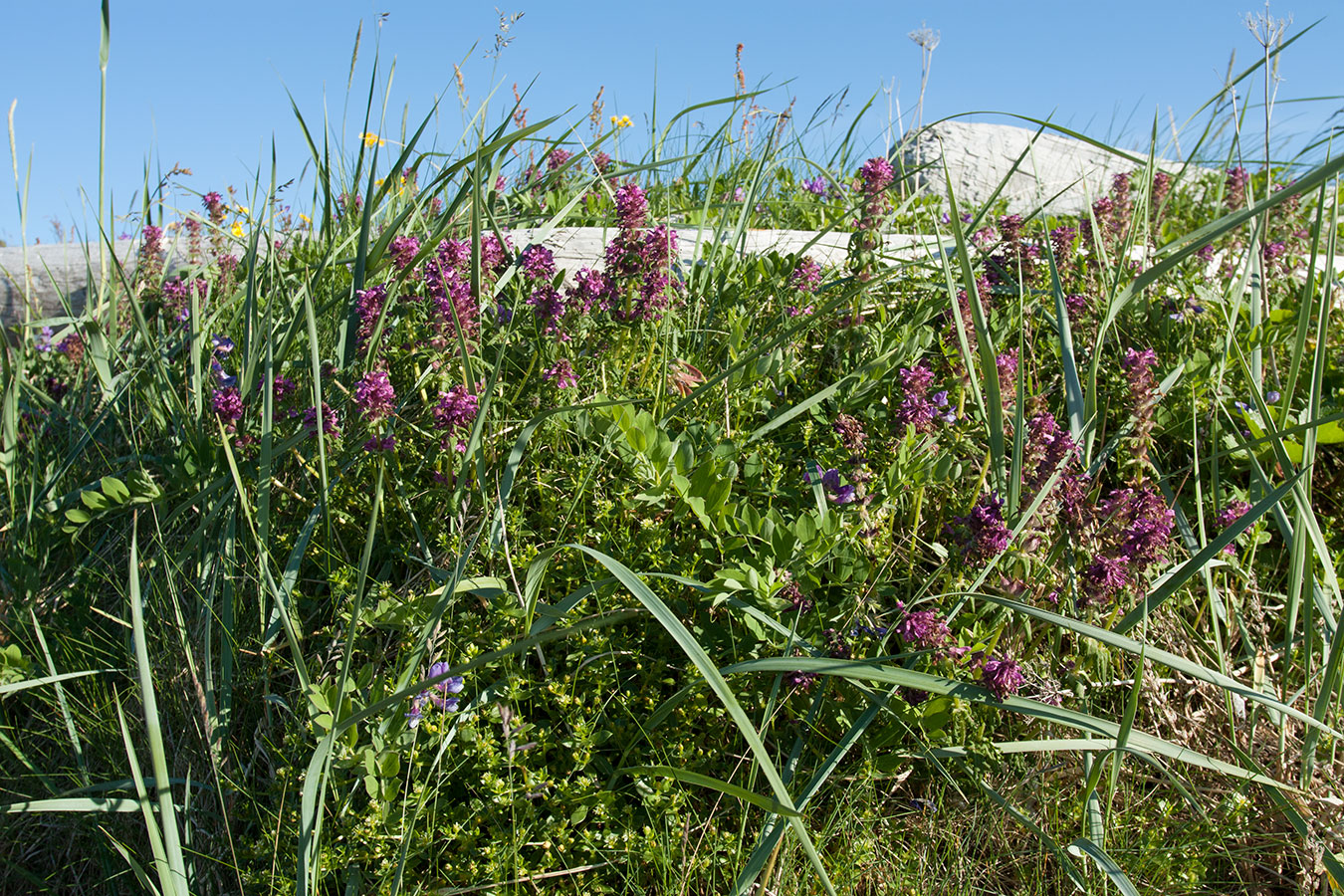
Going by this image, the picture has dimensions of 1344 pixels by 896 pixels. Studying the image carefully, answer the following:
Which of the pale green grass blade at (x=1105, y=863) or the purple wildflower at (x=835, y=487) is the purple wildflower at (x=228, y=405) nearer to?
the purple wildflower at (x=835, y=487)

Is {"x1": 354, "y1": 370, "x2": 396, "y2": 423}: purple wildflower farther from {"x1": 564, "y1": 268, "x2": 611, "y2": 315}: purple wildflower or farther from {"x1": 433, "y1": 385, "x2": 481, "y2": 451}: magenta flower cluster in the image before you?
{"x1": 564, "y1": 268, "x2": 611, "y2": 315}: purple wildflower

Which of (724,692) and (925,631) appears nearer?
(724,692)

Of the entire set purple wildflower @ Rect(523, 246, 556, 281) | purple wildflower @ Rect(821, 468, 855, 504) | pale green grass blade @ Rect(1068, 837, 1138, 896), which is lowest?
pale green grass blade @ Rect(1068, 837, 1138, 896)

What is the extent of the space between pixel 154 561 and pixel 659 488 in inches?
48.9

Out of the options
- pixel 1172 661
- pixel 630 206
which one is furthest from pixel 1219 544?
pixel 630 206

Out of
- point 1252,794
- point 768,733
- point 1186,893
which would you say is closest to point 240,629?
point 768,733

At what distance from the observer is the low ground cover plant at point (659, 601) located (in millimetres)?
1730

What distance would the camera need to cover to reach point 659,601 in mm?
1467

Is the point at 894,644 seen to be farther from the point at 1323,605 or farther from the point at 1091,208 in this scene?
Answer: the point at 1091,208

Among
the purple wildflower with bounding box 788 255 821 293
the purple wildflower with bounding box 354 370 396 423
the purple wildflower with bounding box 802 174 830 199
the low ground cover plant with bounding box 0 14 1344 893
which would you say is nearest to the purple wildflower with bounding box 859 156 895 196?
the low ground cover plant with bounding box 0 14 1344 893

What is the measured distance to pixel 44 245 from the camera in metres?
5.90

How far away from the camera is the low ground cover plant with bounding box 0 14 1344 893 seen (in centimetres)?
173

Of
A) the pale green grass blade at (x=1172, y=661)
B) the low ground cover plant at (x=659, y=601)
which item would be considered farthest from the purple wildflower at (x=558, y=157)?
the pale green grass blade at (x=1172, y=661)

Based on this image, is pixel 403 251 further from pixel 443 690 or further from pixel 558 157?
pixel 558 157
